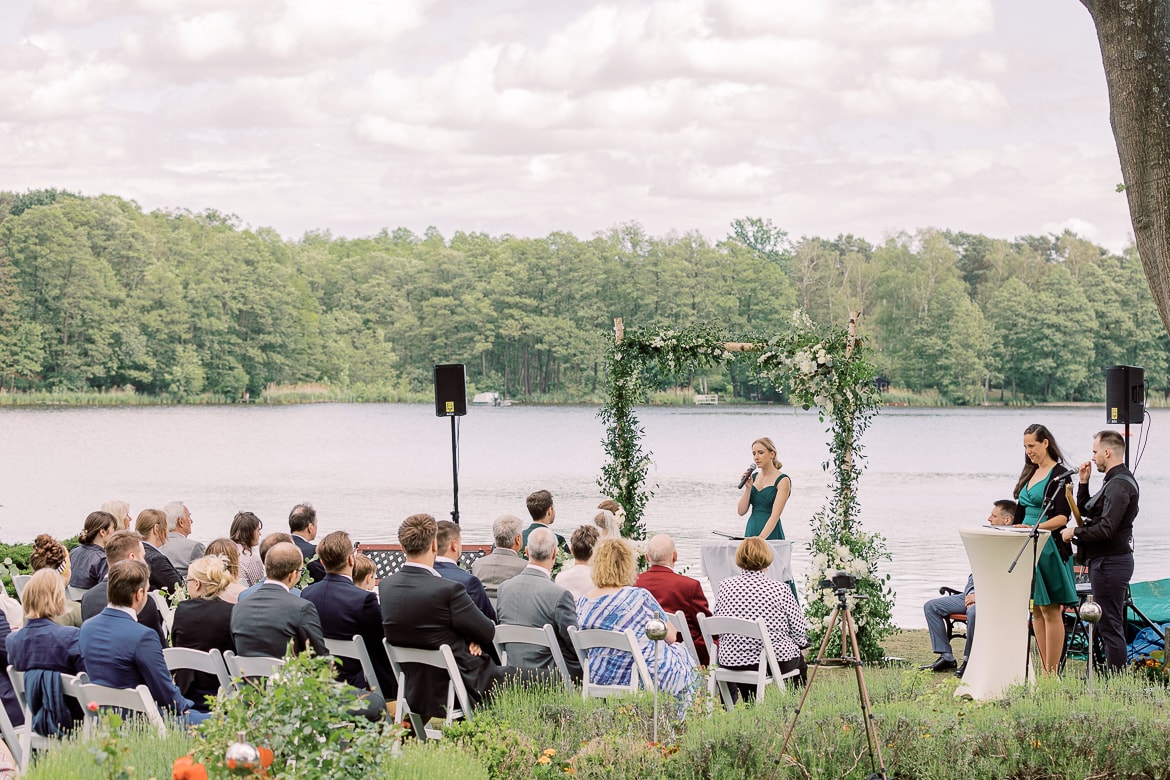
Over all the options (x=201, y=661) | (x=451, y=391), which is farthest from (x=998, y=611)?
(x=451, y=391)

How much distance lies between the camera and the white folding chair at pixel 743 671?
5949 millimetres

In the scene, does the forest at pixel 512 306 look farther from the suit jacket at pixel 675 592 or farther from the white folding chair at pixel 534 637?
the white folding chair at pixel 534 637

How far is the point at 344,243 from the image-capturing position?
82.9 meters

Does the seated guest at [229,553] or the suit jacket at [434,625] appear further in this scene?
the seated guest at [229,553]

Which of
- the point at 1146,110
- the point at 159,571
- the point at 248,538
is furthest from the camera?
the point at 248,538

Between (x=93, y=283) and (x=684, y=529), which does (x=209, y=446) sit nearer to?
(x=93, y=283)

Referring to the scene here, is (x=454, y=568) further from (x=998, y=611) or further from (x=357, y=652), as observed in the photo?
(x=998, y=611)

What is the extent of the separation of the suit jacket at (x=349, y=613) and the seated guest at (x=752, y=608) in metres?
1.69

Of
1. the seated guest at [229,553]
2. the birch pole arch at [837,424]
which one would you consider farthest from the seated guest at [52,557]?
the birch pole arch at [837,424]

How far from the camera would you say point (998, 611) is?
20.5 ft

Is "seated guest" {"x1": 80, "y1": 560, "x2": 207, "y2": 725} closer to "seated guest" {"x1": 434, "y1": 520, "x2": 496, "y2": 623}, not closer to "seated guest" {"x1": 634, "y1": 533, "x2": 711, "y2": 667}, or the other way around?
"seated guest" {"x1": 434, "y1": 520, "x2": 496, "y2": 623}

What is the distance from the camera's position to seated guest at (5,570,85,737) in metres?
5.03

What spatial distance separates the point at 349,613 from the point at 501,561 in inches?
56.4

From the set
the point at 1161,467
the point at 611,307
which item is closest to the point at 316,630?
the point at 1161,467
